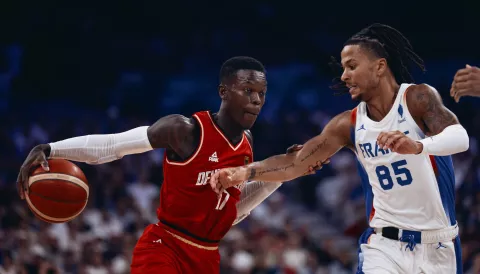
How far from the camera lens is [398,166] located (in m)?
4.51

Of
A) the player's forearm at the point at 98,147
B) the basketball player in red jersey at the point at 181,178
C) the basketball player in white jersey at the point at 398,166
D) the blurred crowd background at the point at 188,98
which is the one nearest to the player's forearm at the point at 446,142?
the basketball player in white jersey at the point at 398,166

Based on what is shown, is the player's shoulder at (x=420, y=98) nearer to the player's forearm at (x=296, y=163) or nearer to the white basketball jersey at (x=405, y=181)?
the white basketball jersey at (x=405, y=181)

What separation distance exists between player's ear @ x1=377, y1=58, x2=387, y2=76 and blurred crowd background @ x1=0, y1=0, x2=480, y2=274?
4987mm

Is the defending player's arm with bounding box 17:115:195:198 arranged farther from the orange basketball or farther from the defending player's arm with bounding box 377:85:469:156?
the defending player's arm with bounding box 377:85:469:156

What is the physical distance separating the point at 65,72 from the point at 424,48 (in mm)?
6595

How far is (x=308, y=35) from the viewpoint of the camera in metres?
13.9

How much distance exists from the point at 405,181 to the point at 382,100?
1.97ft

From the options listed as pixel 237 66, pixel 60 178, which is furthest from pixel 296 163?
pixel 60 178

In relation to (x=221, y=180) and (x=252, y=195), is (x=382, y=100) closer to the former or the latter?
(x=221, y=180)

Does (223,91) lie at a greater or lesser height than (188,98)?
lesser

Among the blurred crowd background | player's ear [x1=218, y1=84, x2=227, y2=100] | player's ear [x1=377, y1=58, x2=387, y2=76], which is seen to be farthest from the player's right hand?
Answer: the blurred crowd background

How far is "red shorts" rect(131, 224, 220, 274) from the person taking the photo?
5012 millimetres

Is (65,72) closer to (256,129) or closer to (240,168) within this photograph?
(256,129)

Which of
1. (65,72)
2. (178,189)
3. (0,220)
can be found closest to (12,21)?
(65,72)
